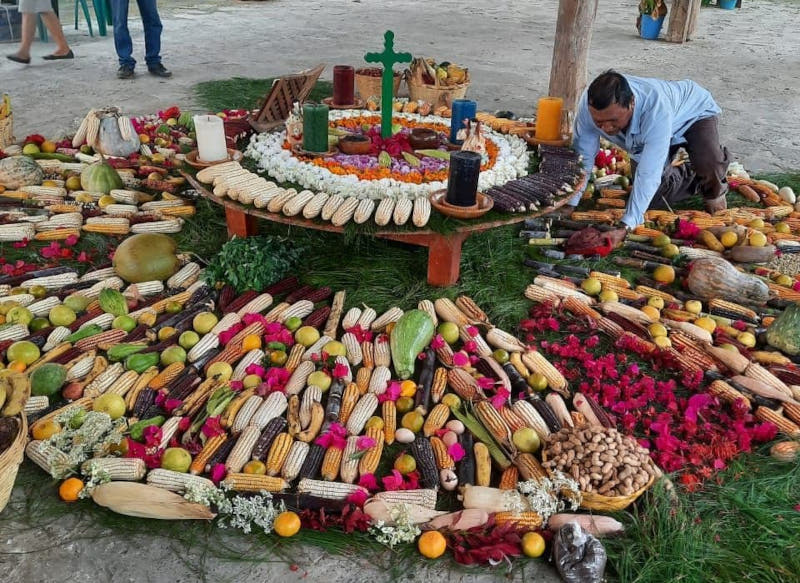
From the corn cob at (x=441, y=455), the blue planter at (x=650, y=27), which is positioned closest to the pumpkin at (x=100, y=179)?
the corn cob at (x=441, y=455)

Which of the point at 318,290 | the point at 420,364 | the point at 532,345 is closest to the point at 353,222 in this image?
the point at 318,290

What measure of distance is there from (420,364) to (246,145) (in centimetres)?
277

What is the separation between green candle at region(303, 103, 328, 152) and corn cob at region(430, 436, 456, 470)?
8.43 feet

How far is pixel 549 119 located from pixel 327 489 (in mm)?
3943

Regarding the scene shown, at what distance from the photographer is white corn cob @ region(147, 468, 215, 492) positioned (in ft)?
9.52

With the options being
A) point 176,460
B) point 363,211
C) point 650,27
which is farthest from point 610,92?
point 650,27

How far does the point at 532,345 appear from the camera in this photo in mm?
4012

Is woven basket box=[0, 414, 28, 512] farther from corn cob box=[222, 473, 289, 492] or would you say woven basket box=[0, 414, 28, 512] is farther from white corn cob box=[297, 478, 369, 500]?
white corn cob box=[297, 478, 369, 500]

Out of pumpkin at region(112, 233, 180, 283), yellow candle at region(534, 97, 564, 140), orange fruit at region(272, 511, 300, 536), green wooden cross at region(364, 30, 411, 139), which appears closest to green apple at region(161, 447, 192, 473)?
orange fruit at region(272, 511, 300, 536)

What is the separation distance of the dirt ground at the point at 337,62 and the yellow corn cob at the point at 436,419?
0.78 m

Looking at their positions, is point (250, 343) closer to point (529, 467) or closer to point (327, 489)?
point (327, 489)

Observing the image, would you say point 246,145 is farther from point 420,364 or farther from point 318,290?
point 420,364

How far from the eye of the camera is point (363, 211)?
4059mm

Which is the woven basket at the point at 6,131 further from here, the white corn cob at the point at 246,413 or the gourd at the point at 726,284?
the gourd at the point at 726,284
